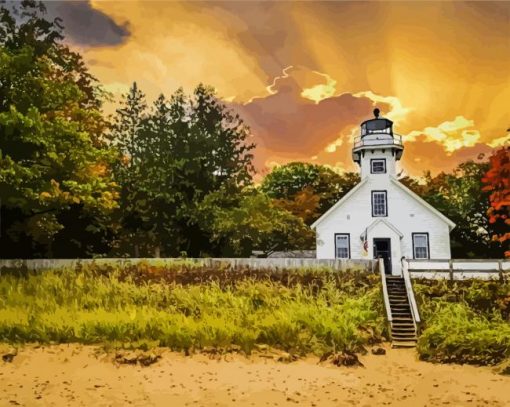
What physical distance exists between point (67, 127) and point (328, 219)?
39.6ft

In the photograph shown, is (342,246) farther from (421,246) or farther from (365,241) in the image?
(421,246)

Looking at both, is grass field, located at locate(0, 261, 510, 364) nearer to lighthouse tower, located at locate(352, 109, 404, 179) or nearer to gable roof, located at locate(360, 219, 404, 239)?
gable roof, located at locate(360, 219, 404, 239)

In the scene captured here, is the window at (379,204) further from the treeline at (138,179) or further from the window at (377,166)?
the treeline at (138,179)

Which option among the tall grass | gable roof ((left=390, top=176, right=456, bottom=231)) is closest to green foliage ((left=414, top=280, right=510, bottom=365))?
the tall grass

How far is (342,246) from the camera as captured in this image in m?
23.8

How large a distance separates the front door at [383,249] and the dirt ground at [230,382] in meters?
12.3

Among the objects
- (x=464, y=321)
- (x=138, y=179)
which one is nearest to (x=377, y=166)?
(x=138, y=179)

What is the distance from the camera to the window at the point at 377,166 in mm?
24355

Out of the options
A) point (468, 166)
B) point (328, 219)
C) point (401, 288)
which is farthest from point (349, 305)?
point (468, 166)

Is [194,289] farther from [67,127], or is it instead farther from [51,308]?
[67,127]

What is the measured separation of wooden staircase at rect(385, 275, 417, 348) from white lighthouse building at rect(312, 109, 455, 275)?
4348 millimetres

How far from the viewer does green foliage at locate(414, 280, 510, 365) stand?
11.4 meters

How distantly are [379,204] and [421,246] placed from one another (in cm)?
257

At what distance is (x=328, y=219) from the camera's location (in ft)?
78.7
